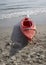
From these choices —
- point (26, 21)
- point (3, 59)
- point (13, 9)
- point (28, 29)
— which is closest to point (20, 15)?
point (13, 9)

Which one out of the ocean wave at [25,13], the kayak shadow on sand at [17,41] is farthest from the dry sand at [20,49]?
the ocean wave at [25,13]

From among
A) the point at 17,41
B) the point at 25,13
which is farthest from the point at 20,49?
the point at 25,13

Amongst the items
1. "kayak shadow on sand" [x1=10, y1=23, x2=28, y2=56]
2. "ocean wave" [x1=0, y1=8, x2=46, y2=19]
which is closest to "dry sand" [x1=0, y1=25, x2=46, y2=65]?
"kayak shadow on sand" [x1=10, y1=23, x2=28, y2=56]

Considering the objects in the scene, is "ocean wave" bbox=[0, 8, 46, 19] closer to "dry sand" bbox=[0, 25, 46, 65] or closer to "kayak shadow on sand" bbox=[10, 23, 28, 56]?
"dry sand" bbox=[0, 25, 46, 65]

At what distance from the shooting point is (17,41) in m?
9.06

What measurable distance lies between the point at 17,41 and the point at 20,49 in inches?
37.4

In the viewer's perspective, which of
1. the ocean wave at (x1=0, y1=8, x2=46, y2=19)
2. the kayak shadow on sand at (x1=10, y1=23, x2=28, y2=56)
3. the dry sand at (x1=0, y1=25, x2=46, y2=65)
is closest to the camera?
the dry sand at (x1=0, y1=25, x2=46, y2=65)

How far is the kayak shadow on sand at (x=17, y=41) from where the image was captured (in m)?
8.14

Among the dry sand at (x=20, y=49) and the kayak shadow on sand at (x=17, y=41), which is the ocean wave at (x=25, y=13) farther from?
the kayak shadow on sand at (x=17, y=41)

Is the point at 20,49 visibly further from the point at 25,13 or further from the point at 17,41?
the point at 25,13

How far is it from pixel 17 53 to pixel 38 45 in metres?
1.08

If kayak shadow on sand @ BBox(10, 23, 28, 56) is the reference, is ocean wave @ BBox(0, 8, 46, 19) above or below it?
above

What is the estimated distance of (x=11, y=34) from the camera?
10.3 metres

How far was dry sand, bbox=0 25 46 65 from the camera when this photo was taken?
7066 mm
